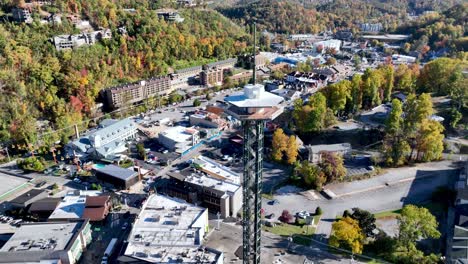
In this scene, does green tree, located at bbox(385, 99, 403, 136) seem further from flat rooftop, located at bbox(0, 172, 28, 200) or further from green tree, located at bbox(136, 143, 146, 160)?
flat rooftop, located at bbox(0, 172, 28, 200)

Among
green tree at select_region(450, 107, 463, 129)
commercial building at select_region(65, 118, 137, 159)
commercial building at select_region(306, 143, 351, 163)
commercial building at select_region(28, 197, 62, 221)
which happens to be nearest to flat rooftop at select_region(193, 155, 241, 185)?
commercial building at select_region(306, 143, 351, 163)

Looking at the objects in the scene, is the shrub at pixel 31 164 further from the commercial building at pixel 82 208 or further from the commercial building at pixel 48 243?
the commercial building at pixel 48 243

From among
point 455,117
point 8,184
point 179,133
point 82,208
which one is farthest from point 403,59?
point 8,184

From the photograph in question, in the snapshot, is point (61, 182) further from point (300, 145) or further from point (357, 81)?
point (357, 81)

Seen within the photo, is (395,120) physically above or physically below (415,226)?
above

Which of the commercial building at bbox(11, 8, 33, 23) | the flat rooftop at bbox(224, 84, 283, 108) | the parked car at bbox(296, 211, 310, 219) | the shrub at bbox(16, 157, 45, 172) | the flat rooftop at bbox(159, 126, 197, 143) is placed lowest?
the parked car at bbox(296, 211, 310, 219)

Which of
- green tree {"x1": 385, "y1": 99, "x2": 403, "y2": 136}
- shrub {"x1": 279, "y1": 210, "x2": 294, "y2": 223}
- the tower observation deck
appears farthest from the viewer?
green tree {"x1": 385, "y1": 99, "x2": 403, "y2": 136}

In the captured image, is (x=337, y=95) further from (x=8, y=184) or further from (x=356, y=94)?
(x=8, y=184)
